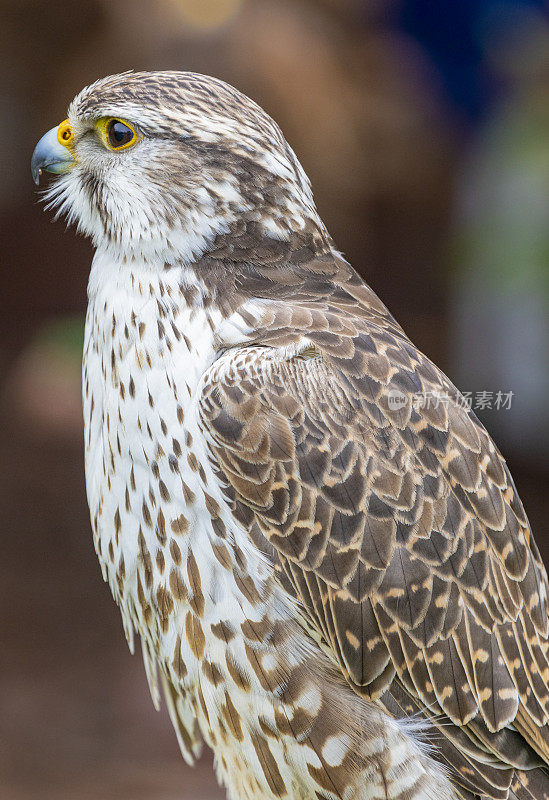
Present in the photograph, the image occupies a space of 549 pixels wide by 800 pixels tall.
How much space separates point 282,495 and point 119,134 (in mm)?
948

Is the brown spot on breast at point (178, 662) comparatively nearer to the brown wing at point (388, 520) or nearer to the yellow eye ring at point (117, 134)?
the brown wing at point (388, 520)

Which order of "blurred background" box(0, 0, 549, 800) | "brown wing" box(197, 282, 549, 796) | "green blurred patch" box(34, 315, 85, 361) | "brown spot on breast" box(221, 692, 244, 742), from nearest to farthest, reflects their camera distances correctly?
"brown wing" box(197, 282, 549, 796), "brown spot on breast" box(221, 692, 244, 742), "blurred background" box(0, 0, 549, 800), "green blurred patch" box(34, 315, 85, 361)

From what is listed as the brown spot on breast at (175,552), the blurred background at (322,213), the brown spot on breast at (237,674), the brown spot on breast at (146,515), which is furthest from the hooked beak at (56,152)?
the blurred background at (322,213)

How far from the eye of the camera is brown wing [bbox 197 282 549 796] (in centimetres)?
224

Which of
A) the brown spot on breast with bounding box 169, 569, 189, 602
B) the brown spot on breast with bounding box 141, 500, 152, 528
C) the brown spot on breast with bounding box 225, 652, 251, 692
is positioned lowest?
the brown spot on breast with bounding box 225, 652, 251, 692

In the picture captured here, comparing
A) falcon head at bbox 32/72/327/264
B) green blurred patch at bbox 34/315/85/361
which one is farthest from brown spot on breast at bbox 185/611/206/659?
green blurred patch at bbox 34/315/85/361

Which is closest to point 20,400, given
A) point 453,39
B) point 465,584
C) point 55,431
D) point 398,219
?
point 55,431

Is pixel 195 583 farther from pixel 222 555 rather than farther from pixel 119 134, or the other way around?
pixel 119 134

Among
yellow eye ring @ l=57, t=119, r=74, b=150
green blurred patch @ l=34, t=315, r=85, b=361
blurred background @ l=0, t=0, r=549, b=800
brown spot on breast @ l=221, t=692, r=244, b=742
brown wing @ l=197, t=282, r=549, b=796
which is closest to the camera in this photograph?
brown wing @ l=197, t=282, r=549, b=796

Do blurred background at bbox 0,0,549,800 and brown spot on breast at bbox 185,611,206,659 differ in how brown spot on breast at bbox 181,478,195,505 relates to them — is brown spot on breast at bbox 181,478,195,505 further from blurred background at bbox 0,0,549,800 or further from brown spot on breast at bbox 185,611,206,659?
blurred background at bbox 0,0,549,800

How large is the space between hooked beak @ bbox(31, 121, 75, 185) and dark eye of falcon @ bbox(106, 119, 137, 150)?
169 mm

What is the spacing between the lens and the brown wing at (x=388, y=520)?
7.34ft

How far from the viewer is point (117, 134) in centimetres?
241

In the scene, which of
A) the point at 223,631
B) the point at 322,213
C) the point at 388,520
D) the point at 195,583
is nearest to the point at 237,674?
the point at 223,631
